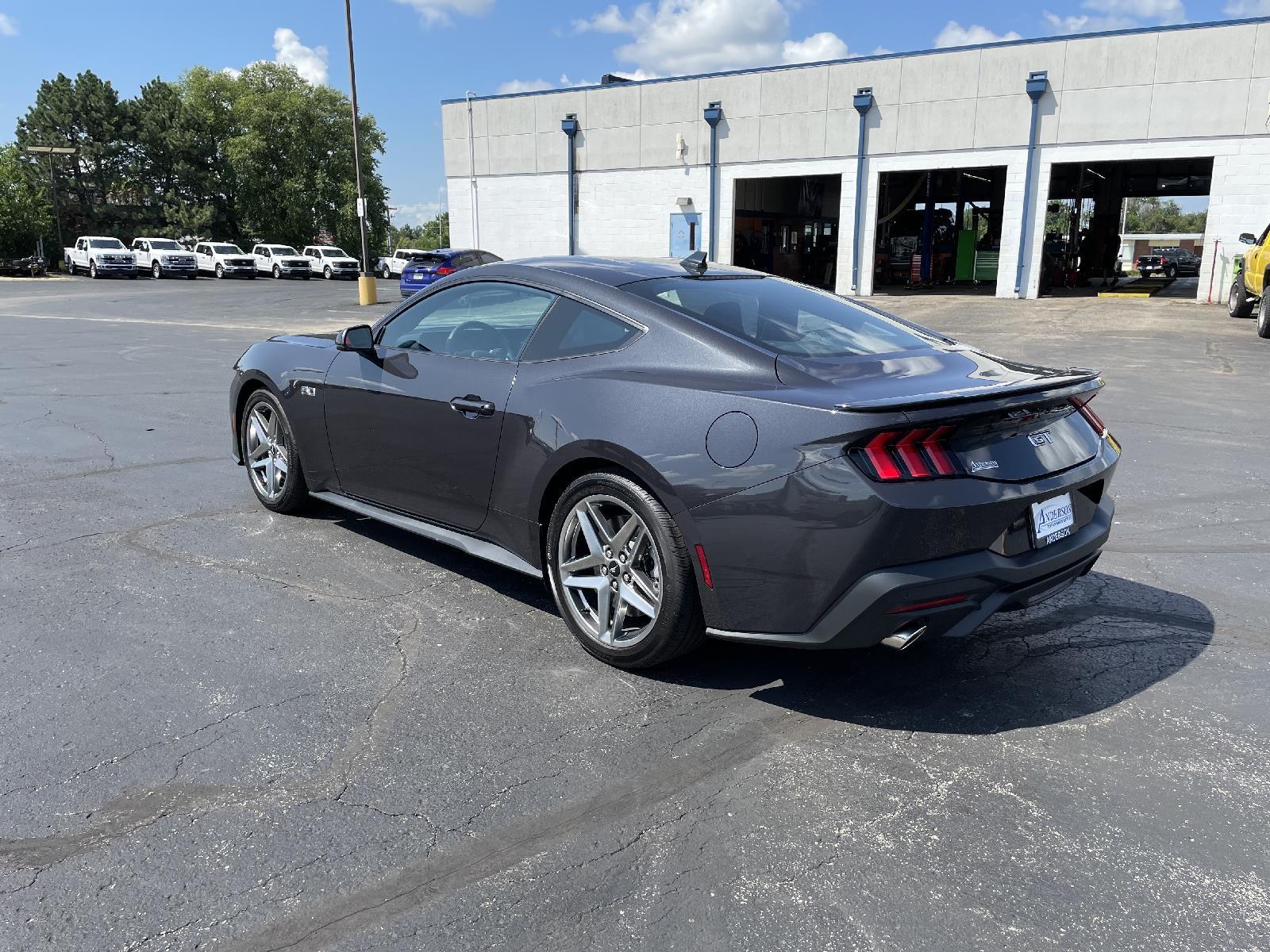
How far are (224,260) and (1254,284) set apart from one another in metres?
42.4

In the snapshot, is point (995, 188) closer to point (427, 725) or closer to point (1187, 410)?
point (1187, 410)

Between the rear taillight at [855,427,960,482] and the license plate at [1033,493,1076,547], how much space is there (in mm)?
444

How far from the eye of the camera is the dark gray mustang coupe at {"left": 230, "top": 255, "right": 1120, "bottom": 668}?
3.01 m

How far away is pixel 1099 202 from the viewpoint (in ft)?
138

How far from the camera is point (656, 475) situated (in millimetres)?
3359

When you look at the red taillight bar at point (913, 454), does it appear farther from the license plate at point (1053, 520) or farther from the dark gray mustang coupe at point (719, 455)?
the license plate at point (1053, 520)

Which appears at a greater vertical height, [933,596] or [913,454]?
[913,454]

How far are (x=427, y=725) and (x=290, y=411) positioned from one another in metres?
2.65

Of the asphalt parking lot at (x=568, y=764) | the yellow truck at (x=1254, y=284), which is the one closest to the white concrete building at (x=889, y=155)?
the yellow truck at (x=1254, y=284)

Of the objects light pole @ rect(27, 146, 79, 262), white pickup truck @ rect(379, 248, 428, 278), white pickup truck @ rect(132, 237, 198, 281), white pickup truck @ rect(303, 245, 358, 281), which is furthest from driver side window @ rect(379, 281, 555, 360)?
light pole @ rect(27, 146, 79, 262)

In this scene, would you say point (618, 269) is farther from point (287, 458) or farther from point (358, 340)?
point (287, 458)

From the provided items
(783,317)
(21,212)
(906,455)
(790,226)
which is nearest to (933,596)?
(906,455)

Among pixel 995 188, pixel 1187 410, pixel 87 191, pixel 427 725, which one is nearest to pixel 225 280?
pixel 87 191

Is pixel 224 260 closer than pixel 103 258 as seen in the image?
No
